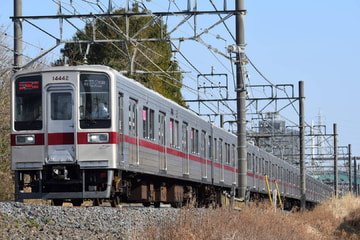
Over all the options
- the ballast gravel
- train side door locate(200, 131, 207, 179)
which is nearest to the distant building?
train side door locate(200, 131, 207, 179)

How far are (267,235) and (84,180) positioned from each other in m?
4.88

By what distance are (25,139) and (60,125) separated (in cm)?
81

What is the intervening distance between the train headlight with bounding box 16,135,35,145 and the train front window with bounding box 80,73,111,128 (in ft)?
3.54

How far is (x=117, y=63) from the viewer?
4306cm

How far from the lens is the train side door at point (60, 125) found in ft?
53.4

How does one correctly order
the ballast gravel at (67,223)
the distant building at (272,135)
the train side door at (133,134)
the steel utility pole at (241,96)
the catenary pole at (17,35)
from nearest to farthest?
the ballast gravel at (67,223)
the train side door at (133,134)
the catenary pole at (17,35)
the steel utility pole at (241,96)
the distant building at (272,135)

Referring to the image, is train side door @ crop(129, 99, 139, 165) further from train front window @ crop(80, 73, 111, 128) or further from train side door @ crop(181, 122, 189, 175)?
train side door @ crop(181, 122, 189, 175)

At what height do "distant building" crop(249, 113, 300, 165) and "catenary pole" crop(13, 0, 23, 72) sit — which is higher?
"catenary pole" crop(13, 0, 23, 72)

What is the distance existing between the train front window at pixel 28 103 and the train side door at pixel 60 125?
0.24 meters

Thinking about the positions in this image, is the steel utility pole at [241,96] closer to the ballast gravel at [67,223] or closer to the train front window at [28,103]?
the train front window at [28,103]

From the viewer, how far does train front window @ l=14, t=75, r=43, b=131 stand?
16578 mm

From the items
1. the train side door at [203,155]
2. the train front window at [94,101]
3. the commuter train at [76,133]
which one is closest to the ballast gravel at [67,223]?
the commuter train at [76,133]

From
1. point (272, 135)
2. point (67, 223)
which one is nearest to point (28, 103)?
point (67, 223)

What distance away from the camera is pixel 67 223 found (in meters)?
11.9
